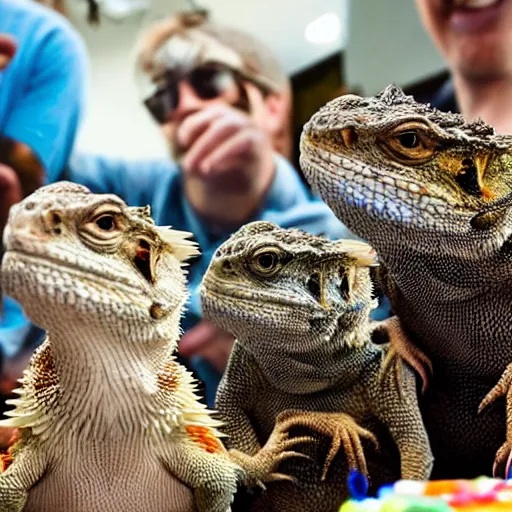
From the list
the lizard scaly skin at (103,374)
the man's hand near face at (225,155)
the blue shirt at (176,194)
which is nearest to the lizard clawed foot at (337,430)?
the lizard scaly skin at (103,374)

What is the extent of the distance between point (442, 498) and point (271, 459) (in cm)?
45

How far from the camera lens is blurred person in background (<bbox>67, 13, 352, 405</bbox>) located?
239 centimetres

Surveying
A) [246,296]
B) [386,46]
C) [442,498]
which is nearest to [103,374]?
[246,296]

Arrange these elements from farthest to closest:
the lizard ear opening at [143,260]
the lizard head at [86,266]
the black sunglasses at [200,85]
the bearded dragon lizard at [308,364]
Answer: the black sunglasses at [200,85] < the bearded dragon lizard at [308,364] < the lizard ear opening at [143,260] < the lizard head at [86,266]

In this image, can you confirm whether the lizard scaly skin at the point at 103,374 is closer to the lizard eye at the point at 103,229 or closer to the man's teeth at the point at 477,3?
the lizard eye at the point at 103,229

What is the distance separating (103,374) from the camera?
97cm

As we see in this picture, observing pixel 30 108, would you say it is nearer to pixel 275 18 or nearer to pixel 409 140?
pixel 275 18

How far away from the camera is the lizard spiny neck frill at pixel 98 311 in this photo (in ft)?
2.88

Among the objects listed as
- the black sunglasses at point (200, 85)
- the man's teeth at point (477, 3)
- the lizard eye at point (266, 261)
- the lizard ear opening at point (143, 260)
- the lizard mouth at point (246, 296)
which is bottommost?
the black sunglasses at point (200, 85)

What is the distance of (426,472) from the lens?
1.13 meters

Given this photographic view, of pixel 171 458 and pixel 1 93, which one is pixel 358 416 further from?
pixel 1 93

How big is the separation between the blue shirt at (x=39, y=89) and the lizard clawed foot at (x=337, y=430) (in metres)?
1.35

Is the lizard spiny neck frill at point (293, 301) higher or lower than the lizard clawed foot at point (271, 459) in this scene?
higher

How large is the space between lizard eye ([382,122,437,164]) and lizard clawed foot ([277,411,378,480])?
1.46ft
